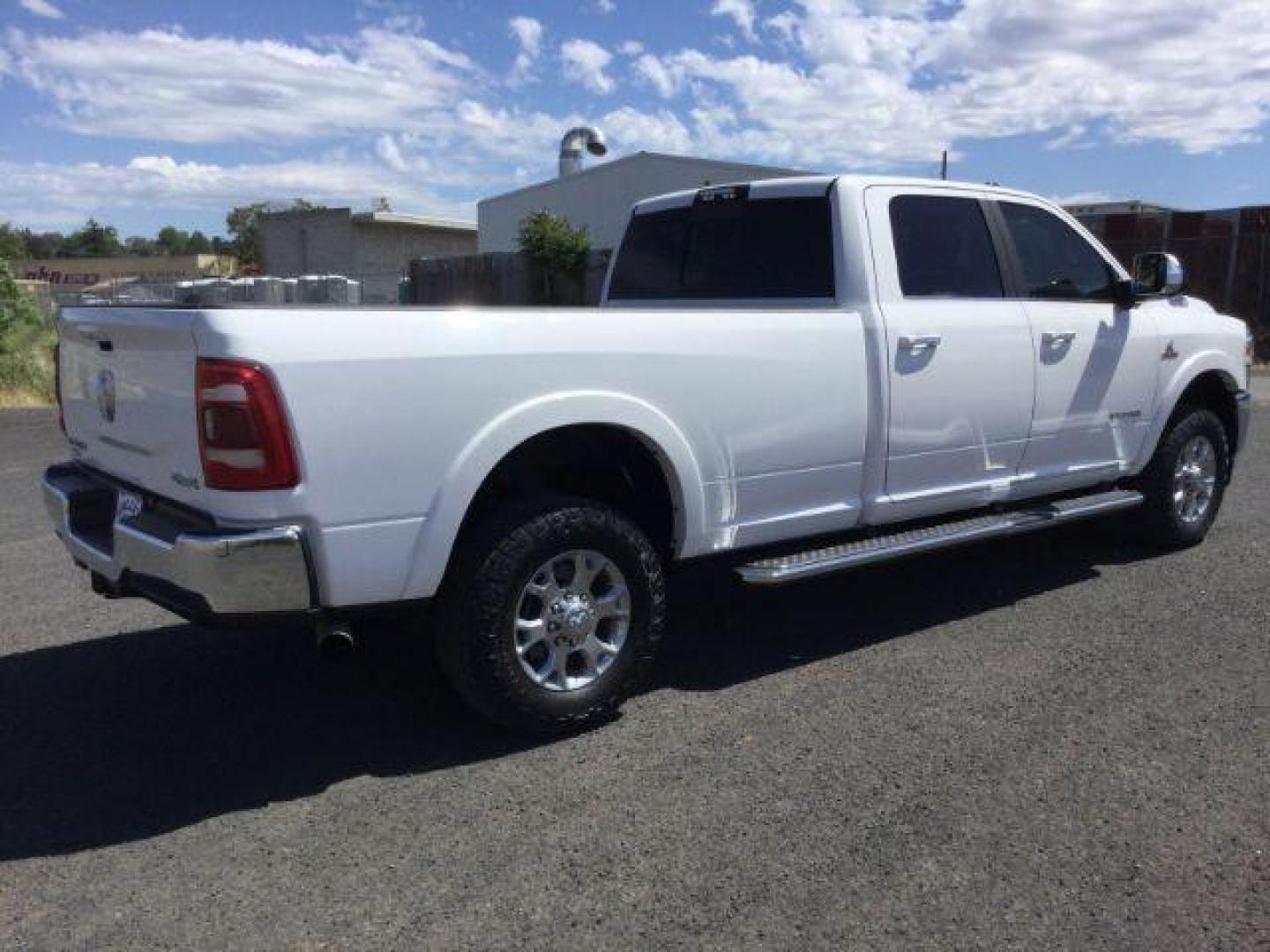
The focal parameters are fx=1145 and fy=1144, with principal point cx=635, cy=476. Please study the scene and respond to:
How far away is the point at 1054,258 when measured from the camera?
5.86 meters

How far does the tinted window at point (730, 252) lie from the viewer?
5.10m

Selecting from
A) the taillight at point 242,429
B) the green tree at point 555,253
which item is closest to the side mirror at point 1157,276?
the taillight at point 242,429

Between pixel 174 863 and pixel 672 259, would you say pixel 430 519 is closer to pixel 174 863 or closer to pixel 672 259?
pixel 174 863

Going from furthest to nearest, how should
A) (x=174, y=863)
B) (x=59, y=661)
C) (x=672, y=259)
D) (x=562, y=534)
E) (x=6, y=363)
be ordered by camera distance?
(x=6, y=363)
(x=672, y=259)
(x=59, y=661)
(x=562, y=534)
(x=174, y=863)

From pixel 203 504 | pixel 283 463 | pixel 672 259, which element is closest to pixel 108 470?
pixel 203 504

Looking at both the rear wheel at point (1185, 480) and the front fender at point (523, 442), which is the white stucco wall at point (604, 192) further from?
the front fender at point (523, 442)

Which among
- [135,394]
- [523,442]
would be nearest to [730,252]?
[523,442]

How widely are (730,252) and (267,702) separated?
2.91 m

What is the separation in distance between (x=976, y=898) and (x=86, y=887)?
2412mm

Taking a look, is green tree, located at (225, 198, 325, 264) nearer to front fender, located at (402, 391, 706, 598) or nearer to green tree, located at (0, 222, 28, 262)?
green tree, located at (0, 222, 28, 262)

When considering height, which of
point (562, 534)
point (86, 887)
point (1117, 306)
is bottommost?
point (86, 887)

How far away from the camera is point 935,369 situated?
498cm

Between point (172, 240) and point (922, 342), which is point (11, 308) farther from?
point (172, 240)

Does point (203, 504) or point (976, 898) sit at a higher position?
point (203, 504)
